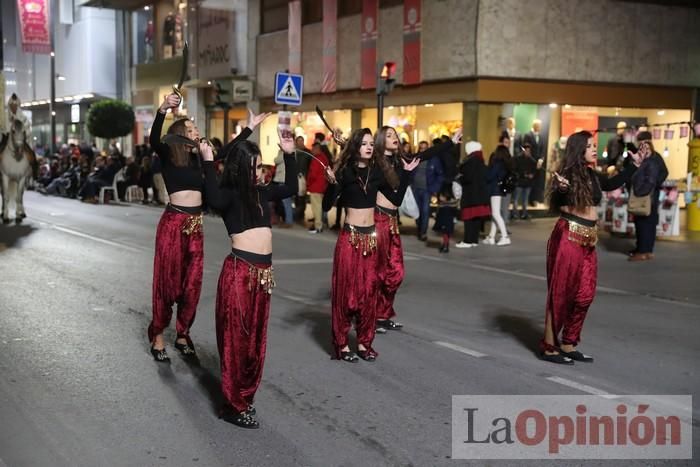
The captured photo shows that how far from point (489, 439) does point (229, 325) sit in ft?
5.69

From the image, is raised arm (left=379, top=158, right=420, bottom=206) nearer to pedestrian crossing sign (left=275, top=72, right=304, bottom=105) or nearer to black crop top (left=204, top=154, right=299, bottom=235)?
black crop top (left=204, top=154, right=299, bottom=235)

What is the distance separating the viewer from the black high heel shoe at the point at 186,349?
7.23 m

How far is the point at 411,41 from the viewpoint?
2088 cm

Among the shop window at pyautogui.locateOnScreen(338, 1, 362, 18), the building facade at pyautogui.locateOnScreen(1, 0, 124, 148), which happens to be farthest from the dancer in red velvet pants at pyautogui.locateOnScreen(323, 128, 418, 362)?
the building facade at pyautogui.locateOnScreen(1, 0, 124, 148)

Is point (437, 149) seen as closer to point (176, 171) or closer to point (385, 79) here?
point (176, 171)

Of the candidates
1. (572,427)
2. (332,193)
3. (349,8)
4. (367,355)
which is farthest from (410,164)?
(349,8)

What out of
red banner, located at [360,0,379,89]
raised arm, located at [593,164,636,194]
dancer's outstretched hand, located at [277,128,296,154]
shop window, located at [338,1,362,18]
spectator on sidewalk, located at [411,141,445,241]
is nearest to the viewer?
dancer's outstretched hand, located at [277,128,296,154]

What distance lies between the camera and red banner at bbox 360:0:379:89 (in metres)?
22.2

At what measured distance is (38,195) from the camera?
28578 millimetres

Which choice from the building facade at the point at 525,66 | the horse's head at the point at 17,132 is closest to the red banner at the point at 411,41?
the building facade at the point at 525,66

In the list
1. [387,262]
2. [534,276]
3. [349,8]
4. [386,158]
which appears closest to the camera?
[386,158]

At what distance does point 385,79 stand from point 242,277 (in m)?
12.7

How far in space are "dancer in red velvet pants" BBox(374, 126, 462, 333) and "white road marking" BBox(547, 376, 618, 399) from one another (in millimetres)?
1944

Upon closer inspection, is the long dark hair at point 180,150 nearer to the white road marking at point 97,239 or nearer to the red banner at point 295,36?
the white road marking at point 97,239
